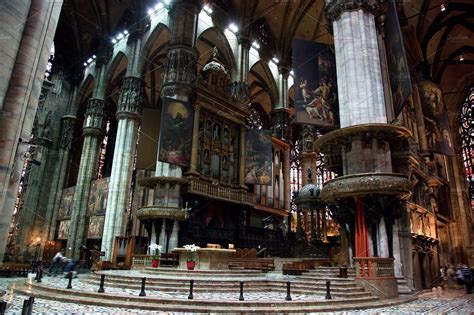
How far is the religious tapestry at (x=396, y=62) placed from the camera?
1268 cm

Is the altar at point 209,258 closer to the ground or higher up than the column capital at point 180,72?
closer to the ground

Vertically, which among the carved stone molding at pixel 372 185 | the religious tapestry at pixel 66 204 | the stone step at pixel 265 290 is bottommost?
the stone step at pixel 265 290

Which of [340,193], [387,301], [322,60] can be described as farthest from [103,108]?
[387,301]

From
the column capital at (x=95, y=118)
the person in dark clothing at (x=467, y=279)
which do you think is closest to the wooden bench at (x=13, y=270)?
the column capital at (x=95, y=118)

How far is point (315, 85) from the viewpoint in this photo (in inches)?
594

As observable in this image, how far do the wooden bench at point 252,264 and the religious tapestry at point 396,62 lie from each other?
9.21 meters

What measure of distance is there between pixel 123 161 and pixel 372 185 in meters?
19.2

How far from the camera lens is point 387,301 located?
8.98 meters

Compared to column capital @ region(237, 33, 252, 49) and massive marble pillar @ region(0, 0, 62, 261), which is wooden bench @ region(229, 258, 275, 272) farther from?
column capital @ region(237, 33, 252, 49)

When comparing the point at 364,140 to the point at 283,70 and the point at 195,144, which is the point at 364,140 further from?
the point at 283,70

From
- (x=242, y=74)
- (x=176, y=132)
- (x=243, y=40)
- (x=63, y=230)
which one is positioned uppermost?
(x=243, y=40)

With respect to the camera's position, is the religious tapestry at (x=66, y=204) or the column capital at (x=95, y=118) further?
the religious tapestry at (x=66, y=204)

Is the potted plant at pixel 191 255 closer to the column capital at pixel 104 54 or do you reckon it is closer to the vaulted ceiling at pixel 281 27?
the vaulted ceiling at pixel 281 27

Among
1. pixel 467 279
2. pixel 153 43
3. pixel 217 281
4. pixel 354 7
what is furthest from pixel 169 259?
pixel 153 43
